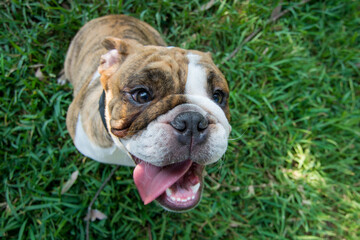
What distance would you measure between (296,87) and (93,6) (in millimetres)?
3344

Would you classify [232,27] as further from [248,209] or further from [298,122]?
[248,209]

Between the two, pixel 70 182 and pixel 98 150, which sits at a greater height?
pixel 98 150

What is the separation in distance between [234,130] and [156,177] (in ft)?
6.28

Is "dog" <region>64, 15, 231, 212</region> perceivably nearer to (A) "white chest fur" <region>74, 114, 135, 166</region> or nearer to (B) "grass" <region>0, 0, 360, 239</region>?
(A) "white chest fur" <region>74, 114, 135, 166</region>

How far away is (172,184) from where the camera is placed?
6.24 ft

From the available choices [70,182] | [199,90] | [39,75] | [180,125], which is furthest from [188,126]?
[39,75]

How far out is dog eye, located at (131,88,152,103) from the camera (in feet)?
6.02

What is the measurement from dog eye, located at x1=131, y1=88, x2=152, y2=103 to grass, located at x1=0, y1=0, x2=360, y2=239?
1633 mm

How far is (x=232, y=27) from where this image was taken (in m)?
4.05

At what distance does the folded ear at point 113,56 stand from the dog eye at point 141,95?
358mm

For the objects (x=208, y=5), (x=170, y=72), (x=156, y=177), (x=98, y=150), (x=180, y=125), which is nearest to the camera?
(x=180, y=125)

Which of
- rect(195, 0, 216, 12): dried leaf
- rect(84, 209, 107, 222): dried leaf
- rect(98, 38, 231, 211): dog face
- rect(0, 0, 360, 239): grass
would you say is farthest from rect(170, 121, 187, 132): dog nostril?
rect(195, 0, 216, 12): dried leaf

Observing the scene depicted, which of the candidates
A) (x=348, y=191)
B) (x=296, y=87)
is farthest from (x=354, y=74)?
(x=348, y=191)

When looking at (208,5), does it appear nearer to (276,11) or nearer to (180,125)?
(276,11)
